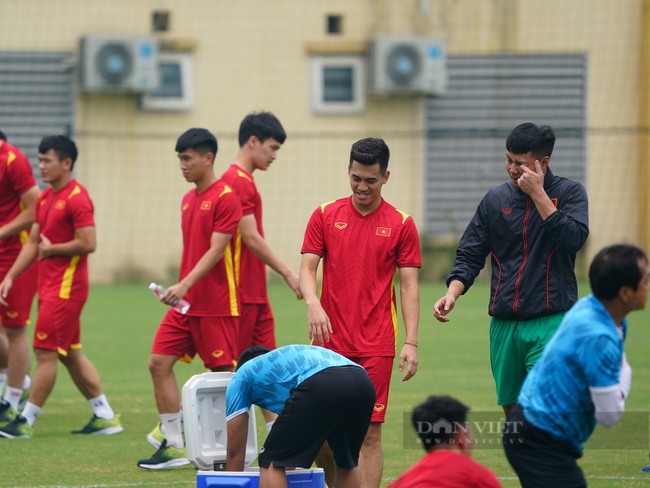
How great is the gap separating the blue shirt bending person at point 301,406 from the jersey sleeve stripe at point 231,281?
2.18 metres

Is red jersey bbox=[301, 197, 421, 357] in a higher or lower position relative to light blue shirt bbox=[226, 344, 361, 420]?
higher

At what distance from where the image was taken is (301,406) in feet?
16.8

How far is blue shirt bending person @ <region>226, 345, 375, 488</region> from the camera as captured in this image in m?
5.13

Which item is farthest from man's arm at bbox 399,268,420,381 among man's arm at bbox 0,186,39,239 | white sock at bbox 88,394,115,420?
man's arm at bbox 0,186,39,239

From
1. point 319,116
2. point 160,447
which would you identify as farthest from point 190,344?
point 319,116

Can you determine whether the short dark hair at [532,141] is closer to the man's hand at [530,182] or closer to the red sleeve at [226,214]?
the man's hand at [530,182]

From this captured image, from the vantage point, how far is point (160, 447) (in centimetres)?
737

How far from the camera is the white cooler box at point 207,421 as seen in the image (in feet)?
20.1

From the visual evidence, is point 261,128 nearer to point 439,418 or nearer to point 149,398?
point 149,398

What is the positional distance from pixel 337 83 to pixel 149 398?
12.5 meters

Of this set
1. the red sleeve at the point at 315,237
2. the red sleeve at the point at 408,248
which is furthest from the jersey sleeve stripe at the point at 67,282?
the red sleeve at the point at 408,248

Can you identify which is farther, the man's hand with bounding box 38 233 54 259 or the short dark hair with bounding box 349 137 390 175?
the man's hand with bounding box 38 233 54 259

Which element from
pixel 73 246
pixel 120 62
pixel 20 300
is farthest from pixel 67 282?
pixel 120 62

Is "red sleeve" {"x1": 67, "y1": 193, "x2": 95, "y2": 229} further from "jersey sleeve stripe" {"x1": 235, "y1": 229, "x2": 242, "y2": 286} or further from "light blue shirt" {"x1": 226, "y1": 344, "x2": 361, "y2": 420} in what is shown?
"light blue shirt" {"x1": 226, "y1": 344, "x2": 361, "y2": 420}
